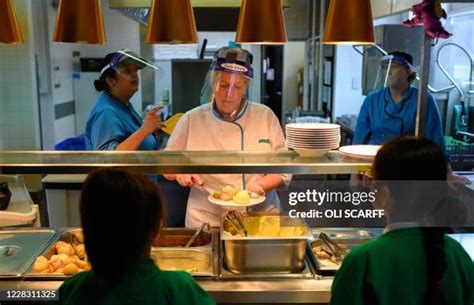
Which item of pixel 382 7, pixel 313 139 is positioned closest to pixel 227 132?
pixel 313 139

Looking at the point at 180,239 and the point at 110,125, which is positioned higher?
the point at 110,125

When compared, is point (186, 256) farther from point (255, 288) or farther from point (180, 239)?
point (255, 288)

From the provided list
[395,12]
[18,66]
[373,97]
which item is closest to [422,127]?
[373,97]

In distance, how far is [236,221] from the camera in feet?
5.41

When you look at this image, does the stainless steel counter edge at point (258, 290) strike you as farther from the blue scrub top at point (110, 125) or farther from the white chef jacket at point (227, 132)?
the blue scrub top at point (110, 125)

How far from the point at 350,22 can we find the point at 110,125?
49.3 inches

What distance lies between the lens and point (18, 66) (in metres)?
4.49

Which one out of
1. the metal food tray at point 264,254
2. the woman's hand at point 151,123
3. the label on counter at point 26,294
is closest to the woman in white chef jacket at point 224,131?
the woman's hand at point 151,123

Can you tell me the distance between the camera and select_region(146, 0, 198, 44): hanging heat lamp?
4.63ft

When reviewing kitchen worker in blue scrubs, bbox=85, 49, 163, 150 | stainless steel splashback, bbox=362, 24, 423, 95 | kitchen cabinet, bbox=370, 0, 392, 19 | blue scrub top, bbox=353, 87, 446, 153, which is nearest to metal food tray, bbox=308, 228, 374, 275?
kitchen worker in blue scrubs, bbox=85, 49, 163, 150

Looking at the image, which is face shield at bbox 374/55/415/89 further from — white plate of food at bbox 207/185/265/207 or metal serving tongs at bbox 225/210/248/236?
metal serving tongs at bbox 225/210/248/236

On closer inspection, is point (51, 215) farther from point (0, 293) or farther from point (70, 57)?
point (70, 57)

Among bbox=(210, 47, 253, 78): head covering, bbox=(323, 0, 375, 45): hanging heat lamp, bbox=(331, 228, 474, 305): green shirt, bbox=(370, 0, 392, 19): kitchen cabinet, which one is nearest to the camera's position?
bbox=(331, 228, 474, 305): green shirt

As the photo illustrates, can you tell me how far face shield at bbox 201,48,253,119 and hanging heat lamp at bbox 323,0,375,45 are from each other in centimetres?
62
